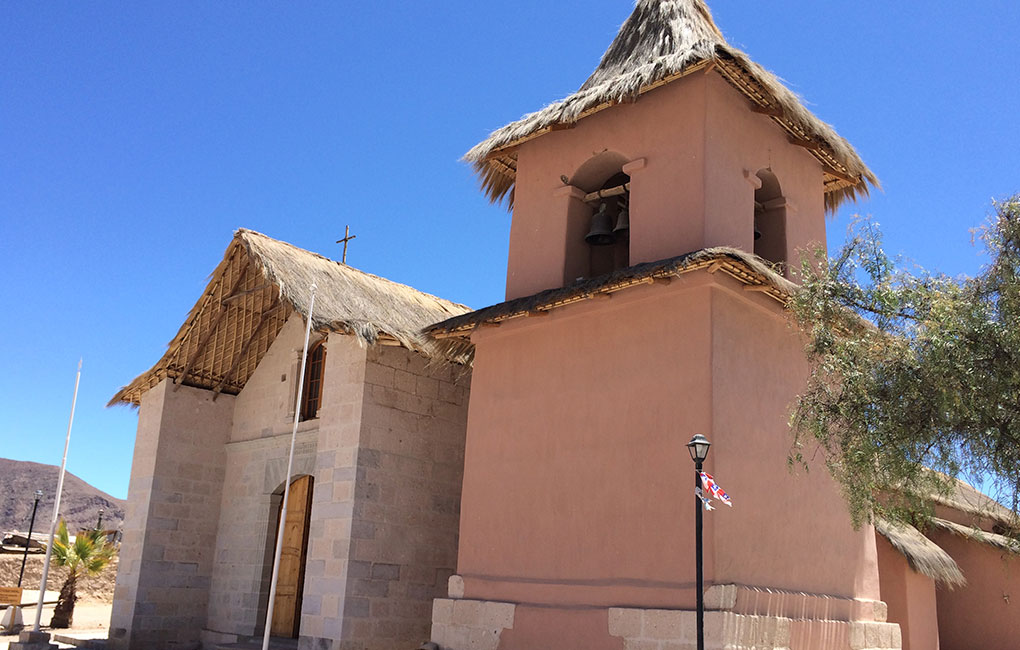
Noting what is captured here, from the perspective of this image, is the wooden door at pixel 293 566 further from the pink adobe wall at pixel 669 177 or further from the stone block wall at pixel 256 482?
the pink adobe wall at pixel 669 177

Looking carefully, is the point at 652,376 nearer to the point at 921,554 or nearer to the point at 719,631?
the point at 719,631

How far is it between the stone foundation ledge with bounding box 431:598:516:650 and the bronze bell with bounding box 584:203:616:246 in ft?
12.7

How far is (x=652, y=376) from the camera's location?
8.23 meters

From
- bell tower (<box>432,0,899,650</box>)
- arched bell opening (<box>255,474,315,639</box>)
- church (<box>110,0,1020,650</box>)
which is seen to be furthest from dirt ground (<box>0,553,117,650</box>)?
bell tower (<box>432,0,899,650</box>)

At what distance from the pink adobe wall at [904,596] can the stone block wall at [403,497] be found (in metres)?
5.40

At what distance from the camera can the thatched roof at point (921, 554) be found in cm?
1081

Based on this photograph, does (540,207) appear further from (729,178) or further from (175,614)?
(175,614)

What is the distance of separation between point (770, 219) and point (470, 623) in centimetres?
535

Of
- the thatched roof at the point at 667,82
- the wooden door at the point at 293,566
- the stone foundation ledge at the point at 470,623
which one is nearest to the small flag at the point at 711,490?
the stone foundation ledge at the point at 470,623

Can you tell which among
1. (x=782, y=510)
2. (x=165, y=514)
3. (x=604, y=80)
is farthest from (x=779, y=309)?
(x=165, y=514)

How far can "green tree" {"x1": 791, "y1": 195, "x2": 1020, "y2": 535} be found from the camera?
→ 617 centimetres

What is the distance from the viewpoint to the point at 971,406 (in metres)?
6.11

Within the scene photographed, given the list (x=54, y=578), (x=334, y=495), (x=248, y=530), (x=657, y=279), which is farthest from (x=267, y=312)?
(x=54, y=578)

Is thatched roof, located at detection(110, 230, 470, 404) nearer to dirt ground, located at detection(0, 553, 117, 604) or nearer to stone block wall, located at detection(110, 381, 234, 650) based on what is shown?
A: stone block wall, located at detection(110, 381, 234, 650)
